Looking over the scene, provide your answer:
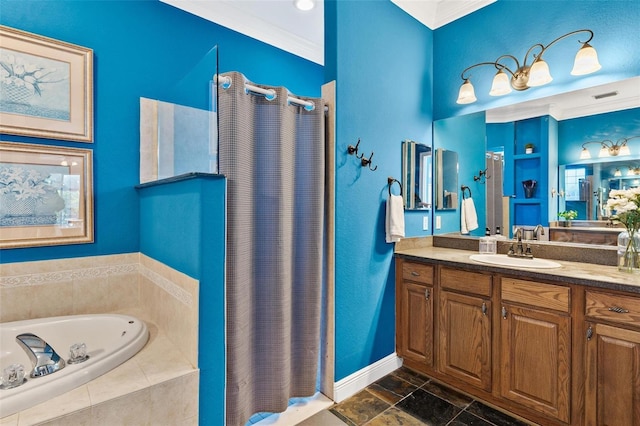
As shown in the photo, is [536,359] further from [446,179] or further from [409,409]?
[446,179]

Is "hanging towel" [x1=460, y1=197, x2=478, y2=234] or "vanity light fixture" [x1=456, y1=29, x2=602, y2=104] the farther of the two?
"hanging towel" [x1=460, y1=197, x2=478, y2=234]

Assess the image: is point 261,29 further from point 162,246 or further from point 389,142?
point 162,246

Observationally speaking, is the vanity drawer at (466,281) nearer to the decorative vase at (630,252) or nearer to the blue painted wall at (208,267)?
the decorative vase at (630,252)

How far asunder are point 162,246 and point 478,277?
1.92m

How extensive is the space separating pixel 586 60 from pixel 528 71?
13.7 inches

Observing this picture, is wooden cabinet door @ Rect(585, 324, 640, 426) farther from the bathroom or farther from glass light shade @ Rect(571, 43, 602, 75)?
glass light shade @ Rect(571, 43, 602, 75)

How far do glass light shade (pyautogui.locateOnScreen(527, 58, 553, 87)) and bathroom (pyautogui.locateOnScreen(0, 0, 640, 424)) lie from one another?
0.34 ft

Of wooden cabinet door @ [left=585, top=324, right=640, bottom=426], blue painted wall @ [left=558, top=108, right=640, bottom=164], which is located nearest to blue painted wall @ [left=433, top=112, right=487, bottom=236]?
blue painted wall @ [left=558, top=108, right=640, bottom=164]

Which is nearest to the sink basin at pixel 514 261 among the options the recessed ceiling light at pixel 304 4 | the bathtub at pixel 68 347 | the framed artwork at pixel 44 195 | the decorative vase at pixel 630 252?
the decorative vase at pixel 630 252

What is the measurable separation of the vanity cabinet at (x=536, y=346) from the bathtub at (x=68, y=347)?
2.03 meters

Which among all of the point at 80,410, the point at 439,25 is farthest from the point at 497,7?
the point at 80,410

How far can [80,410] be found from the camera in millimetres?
1108

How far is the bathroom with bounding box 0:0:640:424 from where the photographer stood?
6.19 ft

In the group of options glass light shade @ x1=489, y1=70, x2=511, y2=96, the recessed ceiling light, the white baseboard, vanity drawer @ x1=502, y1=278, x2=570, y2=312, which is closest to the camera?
vanity drawer @ x1=502, y1=278, x2=570, y2=312
